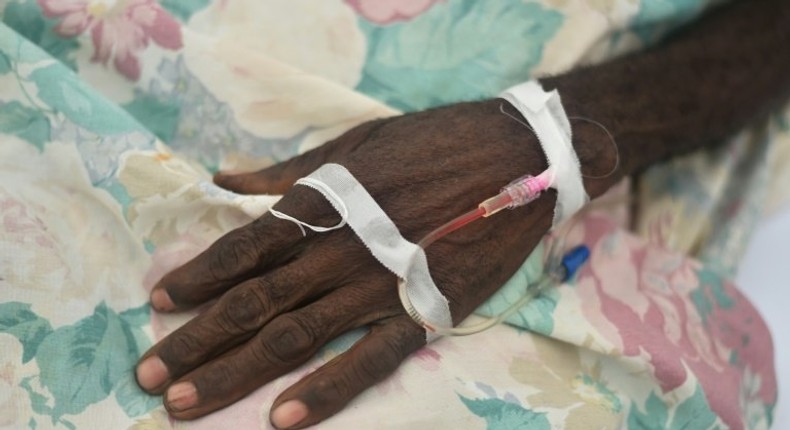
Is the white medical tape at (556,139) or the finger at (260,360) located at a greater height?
the white medical tape at (556,139)

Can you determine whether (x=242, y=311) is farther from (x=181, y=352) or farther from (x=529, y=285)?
(x=529, y=285)

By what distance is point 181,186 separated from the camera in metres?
0.74

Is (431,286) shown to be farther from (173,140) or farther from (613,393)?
(173,140)


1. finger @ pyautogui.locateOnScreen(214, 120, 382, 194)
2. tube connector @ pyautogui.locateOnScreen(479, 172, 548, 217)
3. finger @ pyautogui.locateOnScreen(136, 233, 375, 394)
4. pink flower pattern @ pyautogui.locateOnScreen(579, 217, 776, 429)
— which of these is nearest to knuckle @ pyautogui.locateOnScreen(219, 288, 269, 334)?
finger @ pyautogui.locateOnScreen(136, 233, 375, 394)

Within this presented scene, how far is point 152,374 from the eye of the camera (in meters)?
0.68

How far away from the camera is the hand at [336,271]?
26.6 inches

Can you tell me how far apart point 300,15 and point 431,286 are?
1.23ft

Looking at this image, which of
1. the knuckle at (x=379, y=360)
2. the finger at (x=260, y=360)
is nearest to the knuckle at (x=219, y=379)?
the finger at (x=260, y=360)

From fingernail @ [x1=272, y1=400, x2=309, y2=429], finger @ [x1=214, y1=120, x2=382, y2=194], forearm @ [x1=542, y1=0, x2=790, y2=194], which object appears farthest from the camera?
forearm @ [x1=542, y1=0, x2=790, y2=194]

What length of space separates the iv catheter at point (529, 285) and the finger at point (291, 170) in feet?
0.44

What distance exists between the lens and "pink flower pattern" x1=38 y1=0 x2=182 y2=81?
82 cm

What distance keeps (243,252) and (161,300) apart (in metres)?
0.09

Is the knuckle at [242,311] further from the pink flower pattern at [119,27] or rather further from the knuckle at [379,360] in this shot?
the pink flower pattern at [119,27]

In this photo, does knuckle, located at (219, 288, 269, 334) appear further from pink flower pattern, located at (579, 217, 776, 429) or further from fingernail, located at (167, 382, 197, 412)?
pink flower pattern, located at (579, 217, 776, 429)
